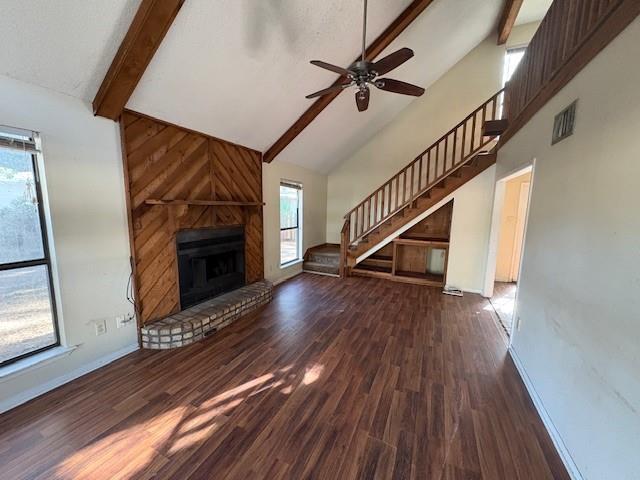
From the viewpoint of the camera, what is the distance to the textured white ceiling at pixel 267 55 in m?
2.37

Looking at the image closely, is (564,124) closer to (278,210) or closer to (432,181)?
(432,181)

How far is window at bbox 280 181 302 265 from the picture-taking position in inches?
221

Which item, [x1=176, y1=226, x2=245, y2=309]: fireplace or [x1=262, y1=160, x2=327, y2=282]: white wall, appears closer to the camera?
[x1=176, y1=226, x2=245, y2=309]: fireplace

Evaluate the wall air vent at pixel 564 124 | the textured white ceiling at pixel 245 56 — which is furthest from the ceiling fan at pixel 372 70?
the wall air vent at pixel 564 124

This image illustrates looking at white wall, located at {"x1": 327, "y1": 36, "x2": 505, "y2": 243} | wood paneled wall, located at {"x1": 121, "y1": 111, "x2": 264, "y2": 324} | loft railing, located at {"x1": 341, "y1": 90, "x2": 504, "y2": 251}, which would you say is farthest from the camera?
white wall, located at {"x1": 327, "y1": 36, "x2": 505, "y2": 243}

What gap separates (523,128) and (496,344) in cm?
255

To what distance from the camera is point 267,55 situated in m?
2.83

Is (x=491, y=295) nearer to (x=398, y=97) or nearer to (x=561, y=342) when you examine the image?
(x=561, y=342)

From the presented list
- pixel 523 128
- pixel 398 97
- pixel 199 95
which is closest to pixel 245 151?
pixel 199 95

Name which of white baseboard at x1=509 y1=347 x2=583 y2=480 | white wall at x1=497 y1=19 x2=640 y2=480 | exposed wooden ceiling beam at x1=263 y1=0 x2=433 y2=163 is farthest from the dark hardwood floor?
exposed wooden ceiling beam at x1=263 y1=0 x2=433 y2=163

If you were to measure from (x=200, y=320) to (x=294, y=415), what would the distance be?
1689 millimetres

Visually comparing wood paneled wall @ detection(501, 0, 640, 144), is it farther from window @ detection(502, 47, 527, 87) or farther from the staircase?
window @ detection(502, 47, 527, 87)

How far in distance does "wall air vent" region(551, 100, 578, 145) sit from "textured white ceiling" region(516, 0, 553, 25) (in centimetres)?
419

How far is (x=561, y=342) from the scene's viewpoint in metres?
1.87
